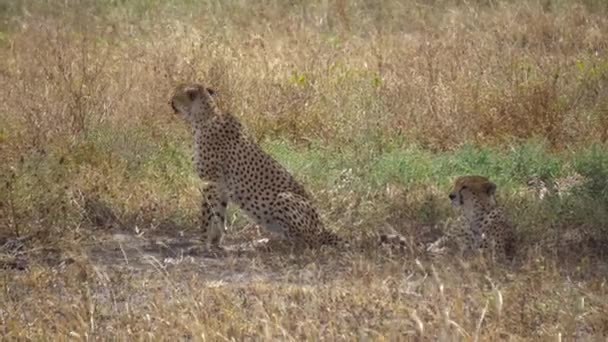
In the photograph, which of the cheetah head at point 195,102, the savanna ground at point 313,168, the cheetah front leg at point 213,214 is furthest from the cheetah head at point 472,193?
the cheetah head at point 195,102

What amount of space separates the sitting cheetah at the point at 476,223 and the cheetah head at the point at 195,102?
1.44m

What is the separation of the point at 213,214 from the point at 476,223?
4.57ft

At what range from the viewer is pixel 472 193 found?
729cm

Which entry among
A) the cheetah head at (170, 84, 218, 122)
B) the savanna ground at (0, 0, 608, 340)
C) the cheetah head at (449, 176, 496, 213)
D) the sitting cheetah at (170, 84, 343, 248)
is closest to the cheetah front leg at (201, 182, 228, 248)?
the sitting cheetah at (170, 84, 343, 248)

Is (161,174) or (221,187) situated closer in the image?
(221,187)

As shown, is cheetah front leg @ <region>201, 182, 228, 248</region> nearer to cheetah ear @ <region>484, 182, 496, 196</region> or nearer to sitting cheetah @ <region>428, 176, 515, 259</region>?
sitting cheetah @ <region>428, 176, 515, 259</region>

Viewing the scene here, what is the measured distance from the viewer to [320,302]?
5.51 meters

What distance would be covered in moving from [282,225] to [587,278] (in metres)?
1.64

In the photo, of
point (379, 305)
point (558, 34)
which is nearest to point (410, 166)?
point (379, 305)

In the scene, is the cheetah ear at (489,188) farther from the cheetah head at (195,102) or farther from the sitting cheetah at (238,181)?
the cheetah head at (195,102)

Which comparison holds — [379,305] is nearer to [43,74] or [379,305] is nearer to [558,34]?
[43,74]

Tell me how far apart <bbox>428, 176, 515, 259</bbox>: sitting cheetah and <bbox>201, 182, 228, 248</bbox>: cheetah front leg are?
113 centimetres

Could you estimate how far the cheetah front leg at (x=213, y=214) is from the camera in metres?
7.30

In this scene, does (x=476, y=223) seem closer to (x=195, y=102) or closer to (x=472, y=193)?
(x=472, y=193)
